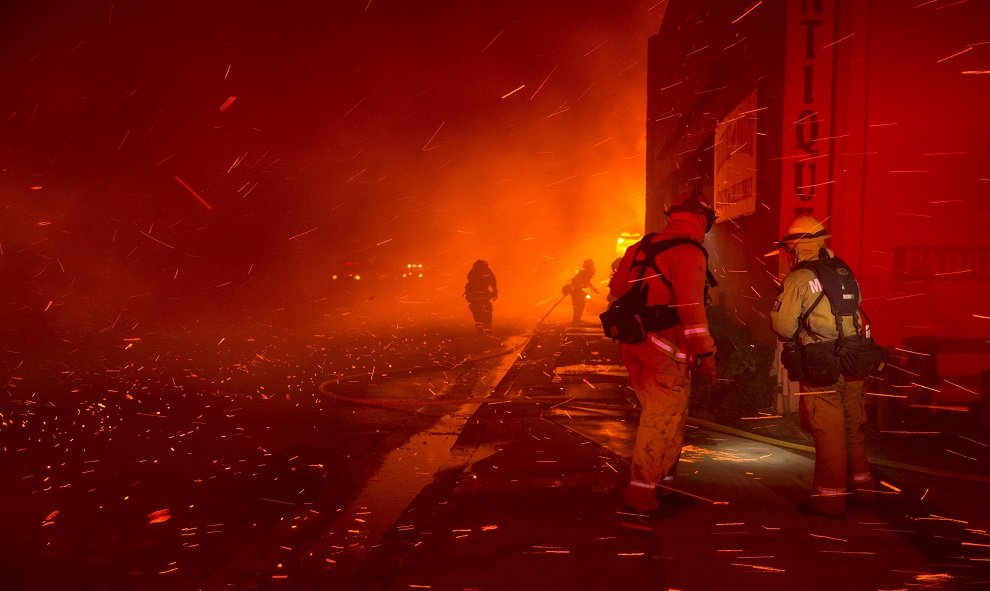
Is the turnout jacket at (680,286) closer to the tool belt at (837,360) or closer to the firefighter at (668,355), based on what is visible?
the firefighter at (668,355)

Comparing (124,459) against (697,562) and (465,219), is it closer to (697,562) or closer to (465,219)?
(697,562)

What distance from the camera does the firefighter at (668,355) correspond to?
173 inches

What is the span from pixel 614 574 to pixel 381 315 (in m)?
20.7

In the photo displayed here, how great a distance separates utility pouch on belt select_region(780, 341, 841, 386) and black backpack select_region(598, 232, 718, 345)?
62 centimetres

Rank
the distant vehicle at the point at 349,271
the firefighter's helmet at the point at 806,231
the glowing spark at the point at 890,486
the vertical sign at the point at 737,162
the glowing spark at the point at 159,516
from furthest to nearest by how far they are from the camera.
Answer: the distant vehicle at the point at 349,271 → the vertical sign at the point at 737,162 → the glowing spark at the point at 890,486 → the glowing spark at the point at 159,516 → the firefighter's helmet at the point at 806,231

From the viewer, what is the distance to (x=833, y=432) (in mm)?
4512

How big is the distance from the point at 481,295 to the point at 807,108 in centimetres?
1102

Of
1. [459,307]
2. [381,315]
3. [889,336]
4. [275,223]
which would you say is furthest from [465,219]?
[889,336]

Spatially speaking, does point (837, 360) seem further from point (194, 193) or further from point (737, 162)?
point (194, 193)

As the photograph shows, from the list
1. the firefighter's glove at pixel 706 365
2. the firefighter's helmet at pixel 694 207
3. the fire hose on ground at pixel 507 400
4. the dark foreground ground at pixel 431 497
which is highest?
the firefighter's helmet at pixel 694 207

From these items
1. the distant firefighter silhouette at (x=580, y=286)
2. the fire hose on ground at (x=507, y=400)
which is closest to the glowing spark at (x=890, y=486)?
the fire hose on ground at (x=507, y=400)

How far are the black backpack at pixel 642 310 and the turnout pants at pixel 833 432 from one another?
878mm

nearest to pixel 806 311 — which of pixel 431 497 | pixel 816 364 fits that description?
pixel 816 364

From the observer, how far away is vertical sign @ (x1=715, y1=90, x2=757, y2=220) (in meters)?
9.05
